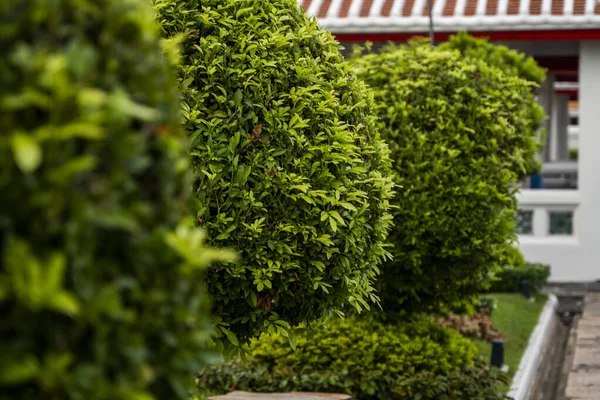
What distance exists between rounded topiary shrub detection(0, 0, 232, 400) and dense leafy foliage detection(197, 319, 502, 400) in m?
5.35

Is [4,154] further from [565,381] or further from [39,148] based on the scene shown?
[565,381]

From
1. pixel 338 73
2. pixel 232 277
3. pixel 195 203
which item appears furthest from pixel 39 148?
pixel 338 73

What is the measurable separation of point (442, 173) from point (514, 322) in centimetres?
461

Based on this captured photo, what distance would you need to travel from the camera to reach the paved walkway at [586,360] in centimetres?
898

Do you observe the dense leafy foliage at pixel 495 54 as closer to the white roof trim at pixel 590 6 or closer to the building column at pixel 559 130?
the white roof trim at pixel 590 6

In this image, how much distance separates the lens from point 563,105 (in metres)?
27.5

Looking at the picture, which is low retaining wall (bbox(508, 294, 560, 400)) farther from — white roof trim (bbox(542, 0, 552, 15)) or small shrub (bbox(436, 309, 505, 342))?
white roof trim (bbox(542, 0, 552, 15))

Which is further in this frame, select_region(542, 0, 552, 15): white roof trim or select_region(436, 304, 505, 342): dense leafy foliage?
select_region(542, 0, 552, 15): white roof trim

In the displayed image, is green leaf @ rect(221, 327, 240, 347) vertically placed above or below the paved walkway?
below

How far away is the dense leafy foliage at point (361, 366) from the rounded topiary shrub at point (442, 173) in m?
0.49

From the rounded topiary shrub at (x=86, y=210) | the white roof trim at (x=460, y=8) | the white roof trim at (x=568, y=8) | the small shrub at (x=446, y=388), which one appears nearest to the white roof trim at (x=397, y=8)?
the white roof trim at (x=460, y=8)

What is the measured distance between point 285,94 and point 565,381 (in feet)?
20.1

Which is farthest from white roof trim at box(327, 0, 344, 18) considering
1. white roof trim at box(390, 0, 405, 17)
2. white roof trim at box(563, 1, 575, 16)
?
white roof trim at box(563, 1, 575, 16)

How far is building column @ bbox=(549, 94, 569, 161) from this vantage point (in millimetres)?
25688
